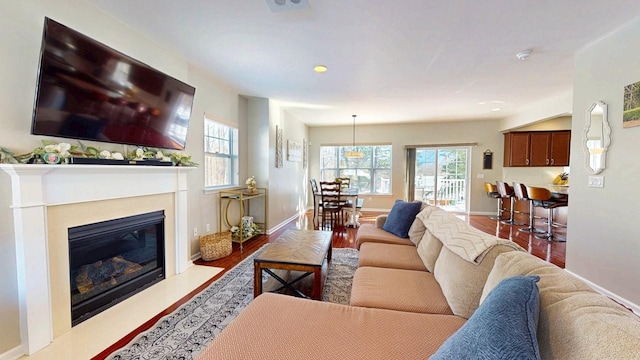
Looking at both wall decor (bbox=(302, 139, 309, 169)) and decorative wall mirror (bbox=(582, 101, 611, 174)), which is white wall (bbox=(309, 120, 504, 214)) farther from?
decorative wall mirror (bbox=(582, 101, 611, 174))

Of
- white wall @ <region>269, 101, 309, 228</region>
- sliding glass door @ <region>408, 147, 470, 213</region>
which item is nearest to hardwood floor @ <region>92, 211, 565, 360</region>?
white wall @ <region>269, 101, 309, 228</region>

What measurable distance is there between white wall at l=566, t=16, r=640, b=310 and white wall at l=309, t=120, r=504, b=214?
381cm

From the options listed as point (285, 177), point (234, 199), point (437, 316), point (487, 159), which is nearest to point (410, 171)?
point (487, 159)

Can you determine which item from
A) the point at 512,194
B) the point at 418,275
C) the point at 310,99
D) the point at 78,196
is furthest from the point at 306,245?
the point at 512,194

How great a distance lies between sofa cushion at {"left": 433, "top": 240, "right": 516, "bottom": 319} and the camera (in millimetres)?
1341

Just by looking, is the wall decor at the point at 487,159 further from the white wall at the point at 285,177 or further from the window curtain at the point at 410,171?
the white wall at the point at 285,177

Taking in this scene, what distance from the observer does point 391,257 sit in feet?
7.29

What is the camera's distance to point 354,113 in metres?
5.67

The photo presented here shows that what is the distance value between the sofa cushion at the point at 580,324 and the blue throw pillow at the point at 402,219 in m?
1.73

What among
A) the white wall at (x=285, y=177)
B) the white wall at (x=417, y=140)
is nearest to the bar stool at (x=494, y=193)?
the white wall at (x=417, y=140)

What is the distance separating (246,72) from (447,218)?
2.96 m

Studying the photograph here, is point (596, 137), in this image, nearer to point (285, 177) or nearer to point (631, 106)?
point (631, 106)

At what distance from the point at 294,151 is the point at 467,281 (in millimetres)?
5027

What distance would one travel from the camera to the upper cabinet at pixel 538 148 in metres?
5.58
